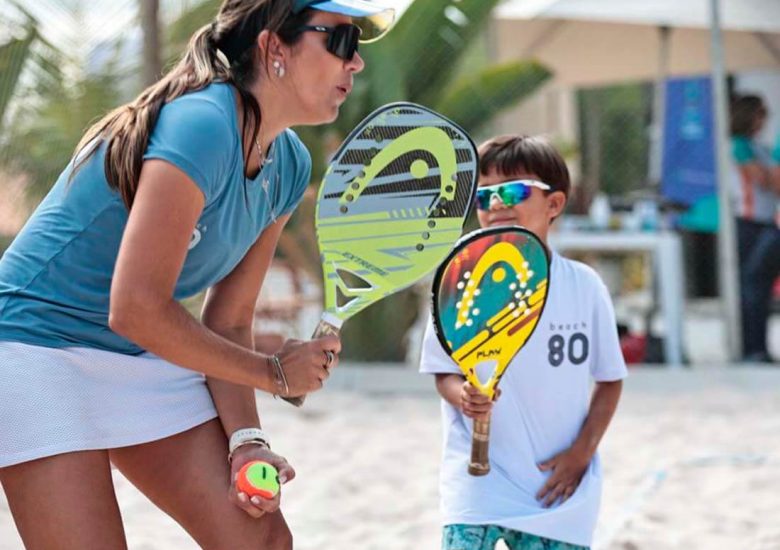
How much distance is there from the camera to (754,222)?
27.3ft

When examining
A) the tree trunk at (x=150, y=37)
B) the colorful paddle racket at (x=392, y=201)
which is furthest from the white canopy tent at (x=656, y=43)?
the colorful paddle racket at (x=392, y=201)

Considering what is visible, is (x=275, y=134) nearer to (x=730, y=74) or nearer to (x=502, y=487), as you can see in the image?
(x=502, y=487)

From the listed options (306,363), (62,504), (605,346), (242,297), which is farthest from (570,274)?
(62,504)

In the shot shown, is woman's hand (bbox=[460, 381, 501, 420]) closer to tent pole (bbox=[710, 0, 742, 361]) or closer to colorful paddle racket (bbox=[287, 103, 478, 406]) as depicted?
colorful paddle racket (bbox=[287, 103, 478, 406])

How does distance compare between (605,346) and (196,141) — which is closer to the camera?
(196,141)

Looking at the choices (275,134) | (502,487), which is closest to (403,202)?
(275,134)

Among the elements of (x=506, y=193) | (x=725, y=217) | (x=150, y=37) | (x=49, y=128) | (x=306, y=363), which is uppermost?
(x=150, y=37)

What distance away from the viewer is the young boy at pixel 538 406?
8.62 feet

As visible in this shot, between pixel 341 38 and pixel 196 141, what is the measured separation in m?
0.32

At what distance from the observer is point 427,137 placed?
2.21m

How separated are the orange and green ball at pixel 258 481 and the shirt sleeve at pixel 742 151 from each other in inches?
271

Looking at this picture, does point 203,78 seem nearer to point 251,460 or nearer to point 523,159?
point 251,460

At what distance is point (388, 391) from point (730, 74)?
4801mm

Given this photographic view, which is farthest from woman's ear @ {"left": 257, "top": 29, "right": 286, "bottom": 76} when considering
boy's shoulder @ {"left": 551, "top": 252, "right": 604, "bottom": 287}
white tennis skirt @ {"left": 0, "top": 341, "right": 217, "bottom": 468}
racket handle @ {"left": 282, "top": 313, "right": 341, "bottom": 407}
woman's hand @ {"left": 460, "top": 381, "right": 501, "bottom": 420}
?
boy's shoulder @ {"left": 551, "top": 252, "right": 604, "bottom": 287}
